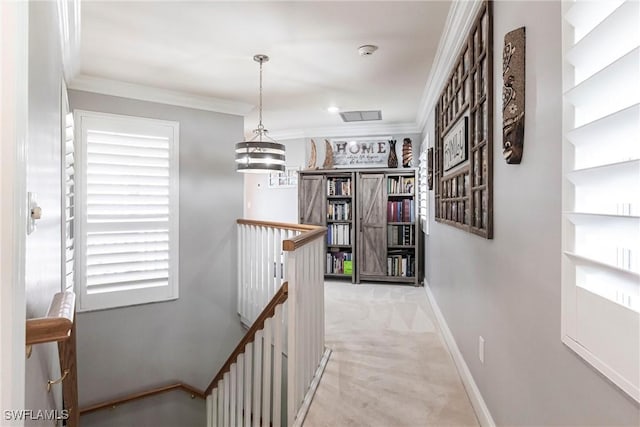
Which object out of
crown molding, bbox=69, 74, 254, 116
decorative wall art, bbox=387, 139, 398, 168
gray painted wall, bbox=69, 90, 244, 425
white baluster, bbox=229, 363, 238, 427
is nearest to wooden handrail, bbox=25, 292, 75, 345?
white baluster, bbox=229, 363, 238, 427

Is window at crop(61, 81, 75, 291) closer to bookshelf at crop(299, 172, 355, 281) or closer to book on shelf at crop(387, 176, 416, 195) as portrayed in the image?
bookshelf at crop(299, 172, 355, 281)

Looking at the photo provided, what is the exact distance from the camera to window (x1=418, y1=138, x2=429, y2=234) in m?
4.36

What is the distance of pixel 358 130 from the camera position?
18.0 ft

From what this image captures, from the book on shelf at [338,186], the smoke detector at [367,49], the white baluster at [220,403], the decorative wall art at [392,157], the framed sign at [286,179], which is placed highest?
the smoke detector at [367,49]

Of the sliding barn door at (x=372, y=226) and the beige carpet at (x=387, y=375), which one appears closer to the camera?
the beige carpet at (x=387, y=375)

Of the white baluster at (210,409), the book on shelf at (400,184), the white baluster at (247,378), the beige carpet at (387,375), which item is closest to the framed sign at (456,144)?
the beige carpet at (387,375)

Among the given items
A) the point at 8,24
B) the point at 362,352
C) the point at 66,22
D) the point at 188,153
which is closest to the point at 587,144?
the point at 8,24

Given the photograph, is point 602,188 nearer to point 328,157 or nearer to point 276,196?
point 328,157

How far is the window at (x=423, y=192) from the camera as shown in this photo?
436 cm

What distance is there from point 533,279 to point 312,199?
4.29 meters

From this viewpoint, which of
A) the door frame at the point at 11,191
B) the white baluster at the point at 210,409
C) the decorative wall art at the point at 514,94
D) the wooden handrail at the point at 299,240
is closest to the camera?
the door frame at the point at 11,191

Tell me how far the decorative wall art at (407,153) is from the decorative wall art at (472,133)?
7.84 feet

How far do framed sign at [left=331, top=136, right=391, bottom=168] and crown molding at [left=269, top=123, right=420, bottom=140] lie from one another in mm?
97

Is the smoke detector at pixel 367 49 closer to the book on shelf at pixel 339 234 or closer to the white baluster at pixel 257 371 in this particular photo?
the white baluster at pixel 257 371
